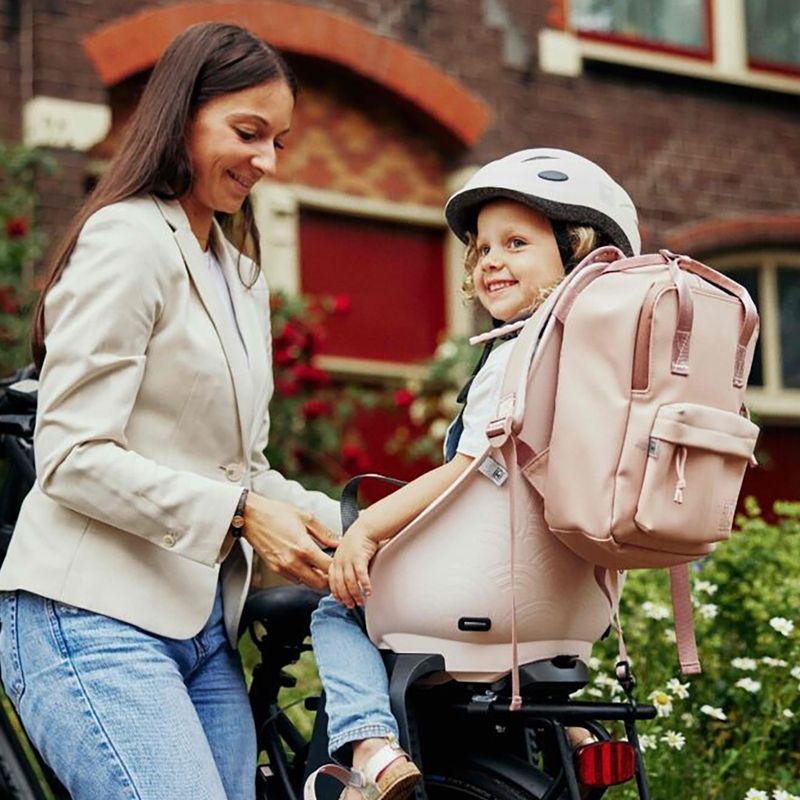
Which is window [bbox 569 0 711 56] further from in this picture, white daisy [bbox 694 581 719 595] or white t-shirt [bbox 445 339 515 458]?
white t-shirt [bbox 445 339 515 458]

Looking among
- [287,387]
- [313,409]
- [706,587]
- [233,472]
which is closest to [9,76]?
[287,387]

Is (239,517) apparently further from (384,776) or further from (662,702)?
(662,702)

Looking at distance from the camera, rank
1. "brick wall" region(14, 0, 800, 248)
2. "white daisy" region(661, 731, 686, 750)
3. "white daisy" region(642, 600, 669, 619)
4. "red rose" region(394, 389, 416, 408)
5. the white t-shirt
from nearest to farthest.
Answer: the white t-shirt < "white daisy" region(661, 731, 686, 750) < "white daisy" region(642, 600, 669, 619) < "red rose" region(394, 389, 416, 408) < "brick wall" region(14, 0, 800, 248)

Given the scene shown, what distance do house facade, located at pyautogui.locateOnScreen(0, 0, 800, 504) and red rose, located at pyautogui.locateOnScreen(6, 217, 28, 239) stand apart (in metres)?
0.71

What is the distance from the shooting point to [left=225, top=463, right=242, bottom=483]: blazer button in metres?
3.19

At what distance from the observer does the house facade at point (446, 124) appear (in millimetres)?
8500

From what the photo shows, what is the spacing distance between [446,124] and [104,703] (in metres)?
7.06

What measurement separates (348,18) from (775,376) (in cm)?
392

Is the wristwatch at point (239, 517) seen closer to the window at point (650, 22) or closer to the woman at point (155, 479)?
the woman at point (155, 479)

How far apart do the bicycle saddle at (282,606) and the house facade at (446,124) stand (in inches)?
211

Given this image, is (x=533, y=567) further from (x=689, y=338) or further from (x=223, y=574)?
(x=223, y=574)

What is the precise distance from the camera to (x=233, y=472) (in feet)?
10.5

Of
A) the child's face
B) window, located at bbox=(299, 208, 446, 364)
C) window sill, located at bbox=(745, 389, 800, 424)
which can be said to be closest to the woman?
the child's face

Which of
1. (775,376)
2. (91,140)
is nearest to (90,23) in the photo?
(91,140)
